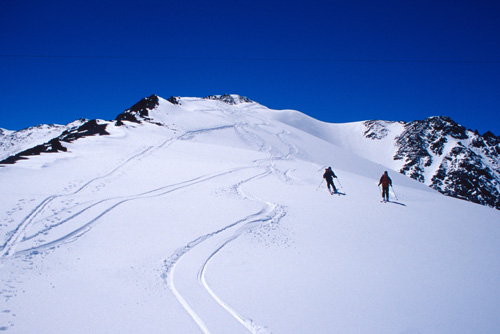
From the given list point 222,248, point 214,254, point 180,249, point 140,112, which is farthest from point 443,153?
point 180,249

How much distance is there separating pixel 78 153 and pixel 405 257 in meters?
24.3

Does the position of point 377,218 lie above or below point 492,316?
above

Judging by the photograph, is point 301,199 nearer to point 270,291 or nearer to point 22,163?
point 270,291

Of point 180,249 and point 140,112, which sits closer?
point 180,249

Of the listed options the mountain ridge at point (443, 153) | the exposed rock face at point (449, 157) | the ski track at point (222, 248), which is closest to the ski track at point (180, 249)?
the ski track at point (222, 248)

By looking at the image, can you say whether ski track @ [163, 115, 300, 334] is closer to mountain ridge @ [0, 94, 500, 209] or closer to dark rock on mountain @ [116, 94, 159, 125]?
dark rock on mountain @ [116, 94, 159, 125]

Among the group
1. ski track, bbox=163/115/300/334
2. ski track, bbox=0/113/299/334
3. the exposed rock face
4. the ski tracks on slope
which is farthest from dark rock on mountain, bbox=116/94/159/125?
the exposed rock face

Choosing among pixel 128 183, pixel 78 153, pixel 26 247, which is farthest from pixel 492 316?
pixel 78 153

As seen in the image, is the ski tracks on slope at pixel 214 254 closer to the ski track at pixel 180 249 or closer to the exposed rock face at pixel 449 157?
the ski track at pixel 180 249

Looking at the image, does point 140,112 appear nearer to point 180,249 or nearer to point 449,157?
point 180,249

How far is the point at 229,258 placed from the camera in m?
8.60

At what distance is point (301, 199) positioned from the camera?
1628cm

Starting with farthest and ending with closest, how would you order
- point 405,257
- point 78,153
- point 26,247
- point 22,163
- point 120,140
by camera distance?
point 120,140
point 78,153
point 22,163
point 405,257
point 26,247

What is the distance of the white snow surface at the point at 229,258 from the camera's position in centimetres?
597
